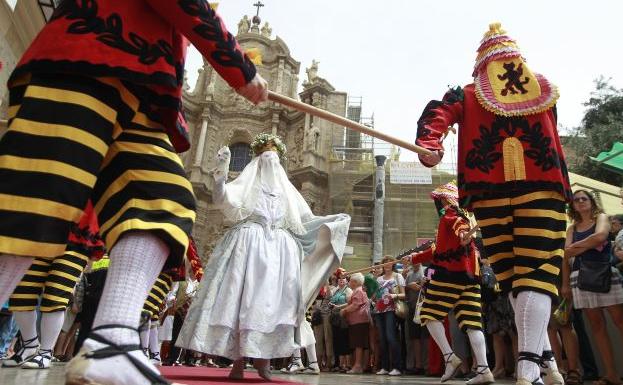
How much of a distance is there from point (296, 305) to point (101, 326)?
9.50ft

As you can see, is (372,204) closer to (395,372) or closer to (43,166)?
(395,372)

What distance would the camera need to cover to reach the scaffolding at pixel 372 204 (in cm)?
2609

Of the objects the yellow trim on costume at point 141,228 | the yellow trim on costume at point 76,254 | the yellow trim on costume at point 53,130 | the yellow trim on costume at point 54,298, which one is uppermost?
the yellow trim on costume at point 76,254

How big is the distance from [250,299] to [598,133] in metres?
20.5

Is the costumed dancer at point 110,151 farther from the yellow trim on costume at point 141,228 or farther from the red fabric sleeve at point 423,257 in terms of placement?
the red fabric sleeve at point 423,257

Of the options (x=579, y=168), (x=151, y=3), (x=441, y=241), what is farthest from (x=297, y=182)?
(x=151, y=3)

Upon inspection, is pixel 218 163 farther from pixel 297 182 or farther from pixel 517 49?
pixel 297 182

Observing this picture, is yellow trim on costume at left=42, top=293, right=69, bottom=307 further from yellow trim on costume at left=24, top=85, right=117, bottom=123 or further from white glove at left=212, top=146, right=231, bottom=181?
yellow trim on costume at left=24, top=85, right=117, bottom=123

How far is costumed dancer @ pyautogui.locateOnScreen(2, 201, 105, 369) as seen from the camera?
423cm

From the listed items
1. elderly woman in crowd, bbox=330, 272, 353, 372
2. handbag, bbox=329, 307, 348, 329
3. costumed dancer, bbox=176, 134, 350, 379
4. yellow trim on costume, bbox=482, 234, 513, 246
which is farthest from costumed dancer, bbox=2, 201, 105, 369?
elderly woman in crowd, bbox=330, 272, 353, 372

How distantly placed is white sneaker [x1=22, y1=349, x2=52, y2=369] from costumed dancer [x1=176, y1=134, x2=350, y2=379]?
1.37 metres

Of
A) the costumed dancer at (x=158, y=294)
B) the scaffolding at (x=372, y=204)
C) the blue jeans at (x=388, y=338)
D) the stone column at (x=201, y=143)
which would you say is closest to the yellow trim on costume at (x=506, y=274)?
the costumed dancer at (x=158, y=294)

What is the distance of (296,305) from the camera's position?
169 inches

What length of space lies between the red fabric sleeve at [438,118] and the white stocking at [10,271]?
275 cm
